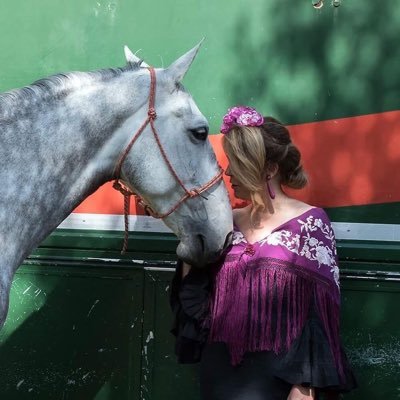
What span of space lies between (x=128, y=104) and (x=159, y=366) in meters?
1.51

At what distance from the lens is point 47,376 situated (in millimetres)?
3633

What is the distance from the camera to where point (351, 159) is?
10.7ft

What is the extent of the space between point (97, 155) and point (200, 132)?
0.36m

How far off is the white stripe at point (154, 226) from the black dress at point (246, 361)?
0.77 m

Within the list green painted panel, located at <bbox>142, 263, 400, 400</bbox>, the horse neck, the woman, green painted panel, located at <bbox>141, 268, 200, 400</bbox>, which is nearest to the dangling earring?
the woman

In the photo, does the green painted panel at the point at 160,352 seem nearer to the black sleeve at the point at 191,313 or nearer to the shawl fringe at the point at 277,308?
the black sleeve at the point at 191,313

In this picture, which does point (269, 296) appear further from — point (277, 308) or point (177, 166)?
point (177, 166)

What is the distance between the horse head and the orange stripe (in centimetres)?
77

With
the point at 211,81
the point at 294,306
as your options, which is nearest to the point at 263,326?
the point at 294,306

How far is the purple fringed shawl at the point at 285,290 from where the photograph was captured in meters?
2.50

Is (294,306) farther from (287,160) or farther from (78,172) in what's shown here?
(78,172)

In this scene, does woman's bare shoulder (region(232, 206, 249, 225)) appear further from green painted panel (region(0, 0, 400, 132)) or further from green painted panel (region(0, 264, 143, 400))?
green painted panel (region(0, 264, 143, 400))

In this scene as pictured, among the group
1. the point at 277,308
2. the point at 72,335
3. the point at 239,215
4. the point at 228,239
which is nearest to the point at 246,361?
the point at 277,308

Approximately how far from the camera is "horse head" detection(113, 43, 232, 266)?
247 centimetres
